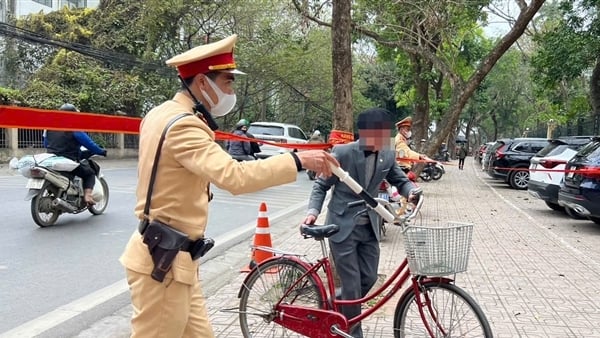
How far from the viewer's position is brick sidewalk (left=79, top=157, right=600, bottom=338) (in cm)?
448

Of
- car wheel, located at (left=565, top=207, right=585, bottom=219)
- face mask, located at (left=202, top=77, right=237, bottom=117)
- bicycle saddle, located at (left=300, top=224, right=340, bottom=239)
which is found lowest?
car wheel, located at (left=565, top=207, right=585, bottom=219)

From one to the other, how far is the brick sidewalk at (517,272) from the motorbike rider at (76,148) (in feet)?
8.90

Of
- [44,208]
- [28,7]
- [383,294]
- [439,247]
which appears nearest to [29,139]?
[44,208]

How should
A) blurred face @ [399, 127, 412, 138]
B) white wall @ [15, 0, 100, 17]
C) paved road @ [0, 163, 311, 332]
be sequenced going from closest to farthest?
paved road @ [0, 163, 311, 332] → blurred face @ [399, 127, 412, 138] → white wall @ [15, 0, 100, 17]

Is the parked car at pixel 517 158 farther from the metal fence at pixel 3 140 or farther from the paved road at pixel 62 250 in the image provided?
the metal fence at pixel 3 140

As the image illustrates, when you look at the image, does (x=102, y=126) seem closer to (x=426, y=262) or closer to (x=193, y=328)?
(x=193, y=328)

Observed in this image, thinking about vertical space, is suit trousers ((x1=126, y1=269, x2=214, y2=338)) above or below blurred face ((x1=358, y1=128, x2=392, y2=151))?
below

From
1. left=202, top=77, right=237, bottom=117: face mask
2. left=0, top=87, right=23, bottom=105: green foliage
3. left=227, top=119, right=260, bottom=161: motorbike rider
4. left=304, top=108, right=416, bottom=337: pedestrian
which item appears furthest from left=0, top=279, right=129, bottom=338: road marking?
left=0, top=87, right=23, bottom=105: green foliage

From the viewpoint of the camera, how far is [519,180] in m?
17.9

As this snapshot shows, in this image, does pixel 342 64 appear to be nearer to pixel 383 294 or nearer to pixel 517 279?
pixel 383 294

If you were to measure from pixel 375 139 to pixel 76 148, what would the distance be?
5.96 meters

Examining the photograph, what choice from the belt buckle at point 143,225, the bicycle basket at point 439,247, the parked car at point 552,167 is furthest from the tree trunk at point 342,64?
the parked car at point 552,167

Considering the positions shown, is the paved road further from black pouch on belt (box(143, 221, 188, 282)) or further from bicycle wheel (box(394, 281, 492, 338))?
bicycle wheel (box(394, 281, 492, 338))

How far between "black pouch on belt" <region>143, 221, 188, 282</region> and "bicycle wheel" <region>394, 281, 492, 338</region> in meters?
1.63
